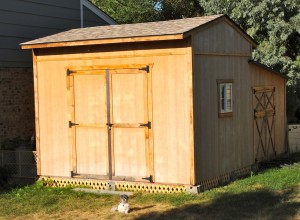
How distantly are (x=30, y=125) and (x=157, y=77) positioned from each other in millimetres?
4797

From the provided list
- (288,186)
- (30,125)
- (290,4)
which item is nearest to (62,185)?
(30,125)

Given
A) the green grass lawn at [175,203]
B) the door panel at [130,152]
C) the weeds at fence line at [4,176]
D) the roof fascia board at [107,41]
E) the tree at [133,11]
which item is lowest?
the green grass lawn at [175,203]

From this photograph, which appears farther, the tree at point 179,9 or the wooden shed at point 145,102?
the tree at point 179,9

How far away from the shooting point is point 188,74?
11.6 meters

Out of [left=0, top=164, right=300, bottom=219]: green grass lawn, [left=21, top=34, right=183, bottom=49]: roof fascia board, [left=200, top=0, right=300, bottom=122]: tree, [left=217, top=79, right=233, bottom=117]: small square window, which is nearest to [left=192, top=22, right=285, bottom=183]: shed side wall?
[left=217, top=79, right=233, bottom=117]: small square window

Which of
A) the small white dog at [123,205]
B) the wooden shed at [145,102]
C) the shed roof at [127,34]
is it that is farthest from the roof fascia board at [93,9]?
the small white dog at [123,205]

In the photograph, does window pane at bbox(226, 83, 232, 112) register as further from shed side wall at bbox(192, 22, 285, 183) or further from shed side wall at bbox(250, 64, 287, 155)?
shed side wall at bbox(250, 64, 287, 155)

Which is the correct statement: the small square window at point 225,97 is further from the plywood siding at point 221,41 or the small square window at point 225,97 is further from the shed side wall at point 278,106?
the shed side wall at point 278,106

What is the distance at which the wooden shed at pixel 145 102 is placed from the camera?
1181 cm

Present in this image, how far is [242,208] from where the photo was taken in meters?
10.4

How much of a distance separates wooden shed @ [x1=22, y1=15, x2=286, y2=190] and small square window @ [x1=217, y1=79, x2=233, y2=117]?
1.0 inches

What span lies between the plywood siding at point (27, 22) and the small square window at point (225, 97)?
5411mm

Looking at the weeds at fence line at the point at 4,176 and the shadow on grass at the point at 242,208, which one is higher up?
the weeds at fence line at the point at 4,176

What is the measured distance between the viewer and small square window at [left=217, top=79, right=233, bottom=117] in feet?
42.5
